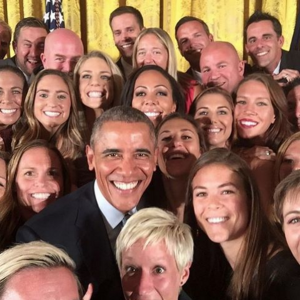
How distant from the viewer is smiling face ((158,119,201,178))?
3.21m

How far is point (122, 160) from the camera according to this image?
8.46ft

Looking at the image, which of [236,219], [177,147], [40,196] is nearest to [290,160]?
[177,147]

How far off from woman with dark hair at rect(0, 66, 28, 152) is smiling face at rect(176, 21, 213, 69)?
151 cm

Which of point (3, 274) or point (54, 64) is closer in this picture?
point (3, 274)

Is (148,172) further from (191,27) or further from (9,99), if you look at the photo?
(191,27)

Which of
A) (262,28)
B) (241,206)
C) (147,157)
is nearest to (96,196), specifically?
(147,157)

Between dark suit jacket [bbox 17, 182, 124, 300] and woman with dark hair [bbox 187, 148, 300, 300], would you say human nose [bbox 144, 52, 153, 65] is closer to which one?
woman with dark hair [bbox 187, 148, 300, 300]

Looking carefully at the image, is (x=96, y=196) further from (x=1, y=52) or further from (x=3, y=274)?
(x=1, y=52)

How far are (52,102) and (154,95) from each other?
1.96ft

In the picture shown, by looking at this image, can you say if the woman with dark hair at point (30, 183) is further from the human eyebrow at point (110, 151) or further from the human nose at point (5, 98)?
the human nose at point (5, 98)

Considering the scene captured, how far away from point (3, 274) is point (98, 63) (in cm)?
259

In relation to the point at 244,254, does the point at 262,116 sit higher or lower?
higher

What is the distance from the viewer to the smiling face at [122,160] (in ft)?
8.38

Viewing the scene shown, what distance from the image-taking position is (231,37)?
235 inches
